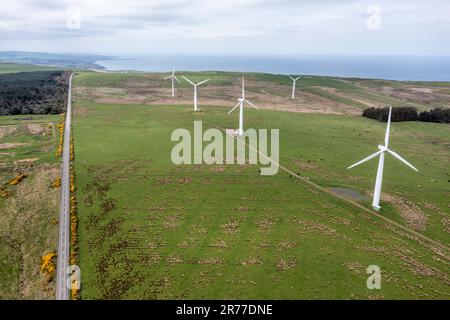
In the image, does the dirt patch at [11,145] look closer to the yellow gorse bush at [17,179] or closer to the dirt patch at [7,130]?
the dirt patch at [7,130]

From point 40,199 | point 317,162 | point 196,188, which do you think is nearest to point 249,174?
point 196,188

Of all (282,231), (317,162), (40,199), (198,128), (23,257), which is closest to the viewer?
(23,257)

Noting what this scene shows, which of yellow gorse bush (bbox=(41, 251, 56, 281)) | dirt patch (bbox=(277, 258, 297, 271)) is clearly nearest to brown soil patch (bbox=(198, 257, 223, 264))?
dirt patch (bbox=(277, 258, 297, 271))

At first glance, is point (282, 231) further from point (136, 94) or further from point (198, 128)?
point (136, 94)

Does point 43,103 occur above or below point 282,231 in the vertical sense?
above

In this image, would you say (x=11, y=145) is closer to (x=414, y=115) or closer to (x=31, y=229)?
(x=31, y=229)

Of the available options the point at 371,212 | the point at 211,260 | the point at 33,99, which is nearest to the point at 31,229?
the point at 211,260

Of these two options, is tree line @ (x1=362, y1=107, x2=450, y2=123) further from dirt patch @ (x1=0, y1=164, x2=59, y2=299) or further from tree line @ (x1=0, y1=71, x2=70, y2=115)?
tree line @ (x1=0, y1=71, x2=70, y2=115)

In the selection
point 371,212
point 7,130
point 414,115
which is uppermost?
point 414,115
